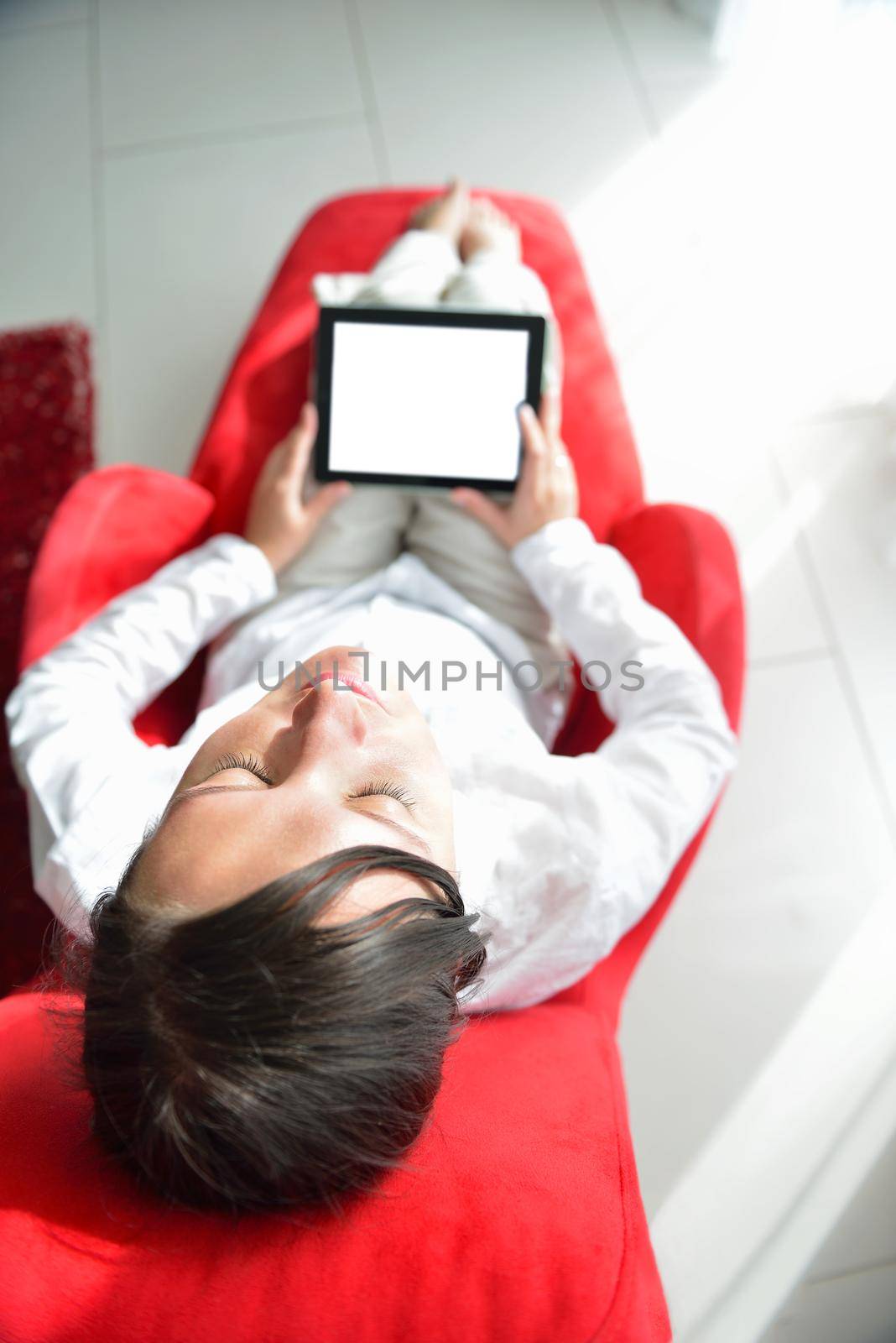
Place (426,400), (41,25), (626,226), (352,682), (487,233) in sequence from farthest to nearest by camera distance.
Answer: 1. (41,25)
2. (626,226)
3. (487,233)
4. (426,400)
5. (352,682)

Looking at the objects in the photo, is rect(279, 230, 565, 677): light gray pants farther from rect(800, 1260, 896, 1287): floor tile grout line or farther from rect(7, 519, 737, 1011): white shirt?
rect(800, 1260, 896, 1287): floor tile grout line

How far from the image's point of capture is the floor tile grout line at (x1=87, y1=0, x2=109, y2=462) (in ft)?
5.49

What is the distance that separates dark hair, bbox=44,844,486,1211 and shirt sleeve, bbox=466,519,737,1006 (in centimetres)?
23

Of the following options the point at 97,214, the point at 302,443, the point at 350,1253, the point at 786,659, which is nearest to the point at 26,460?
the point at 97,214

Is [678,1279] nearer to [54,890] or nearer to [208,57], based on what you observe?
[54,890]

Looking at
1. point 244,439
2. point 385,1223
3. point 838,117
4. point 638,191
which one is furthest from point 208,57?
point 385,1223

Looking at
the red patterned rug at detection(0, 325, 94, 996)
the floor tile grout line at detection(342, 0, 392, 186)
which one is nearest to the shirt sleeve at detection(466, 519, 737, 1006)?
the red patterned rug at detection(0, 325, 94, 996)

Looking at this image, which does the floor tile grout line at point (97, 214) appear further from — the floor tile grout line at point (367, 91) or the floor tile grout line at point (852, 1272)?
the floor tile grout line at point (852, 1272)

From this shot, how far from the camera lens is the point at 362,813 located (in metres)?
0.67

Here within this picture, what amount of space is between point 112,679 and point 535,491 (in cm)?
51

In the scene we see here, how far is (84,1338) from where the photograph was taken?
0.57 m

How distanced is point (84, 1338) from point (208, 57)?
6.72 feet

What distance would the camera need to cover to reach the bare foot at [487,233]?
1.31m

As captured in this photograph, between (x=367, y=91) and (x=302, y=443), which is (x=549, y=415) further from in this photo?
(x=367, y=91)
